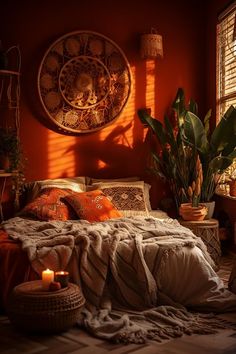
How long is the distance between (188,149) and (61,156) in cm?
130

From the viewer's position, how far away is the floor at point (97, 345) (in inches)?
105

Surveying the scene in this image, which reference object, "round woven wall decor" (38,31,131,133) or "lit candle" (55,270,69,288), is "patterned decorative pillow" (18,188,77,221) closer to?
"round woven wall decor" (38,31,131,133)

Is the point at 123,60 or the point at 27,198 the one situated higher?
the point at 123,60

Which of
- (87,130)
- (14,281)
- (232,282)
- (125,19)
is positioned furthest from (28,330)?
(125,19)

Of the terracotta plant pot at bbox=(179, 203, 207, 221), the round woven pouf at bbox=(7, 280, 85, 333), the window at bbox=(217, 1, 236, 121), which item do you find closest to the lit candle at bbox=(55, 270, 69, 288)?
the round woven pouf at bbox=(7, 280, 85, 333)

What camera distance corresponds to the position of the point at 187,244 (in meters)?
3.46

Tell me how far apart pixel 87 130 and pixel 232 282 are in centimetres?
235

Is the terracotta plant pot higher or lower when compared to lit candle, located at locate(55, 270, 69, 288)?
higher

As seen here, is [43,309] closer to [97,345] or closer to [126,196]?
[97,345]

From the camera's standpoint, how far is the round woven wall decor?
5.01m

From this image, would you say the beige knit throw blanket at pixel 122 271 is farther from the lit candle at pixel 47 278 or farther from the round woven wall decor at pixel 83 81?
the round woven wall decor at pixel 83 81

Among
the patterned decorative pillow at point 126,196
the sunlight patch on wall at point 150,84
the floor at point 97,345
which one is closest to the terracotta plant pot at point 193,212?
the patterned decorative pillow at point 126,196

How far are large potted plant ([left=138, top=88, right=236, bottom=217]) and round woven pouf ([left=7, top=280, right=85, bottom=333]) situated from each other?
227 cm

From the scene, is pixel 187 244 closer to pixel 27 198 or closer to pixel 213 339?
pixel 213 339
